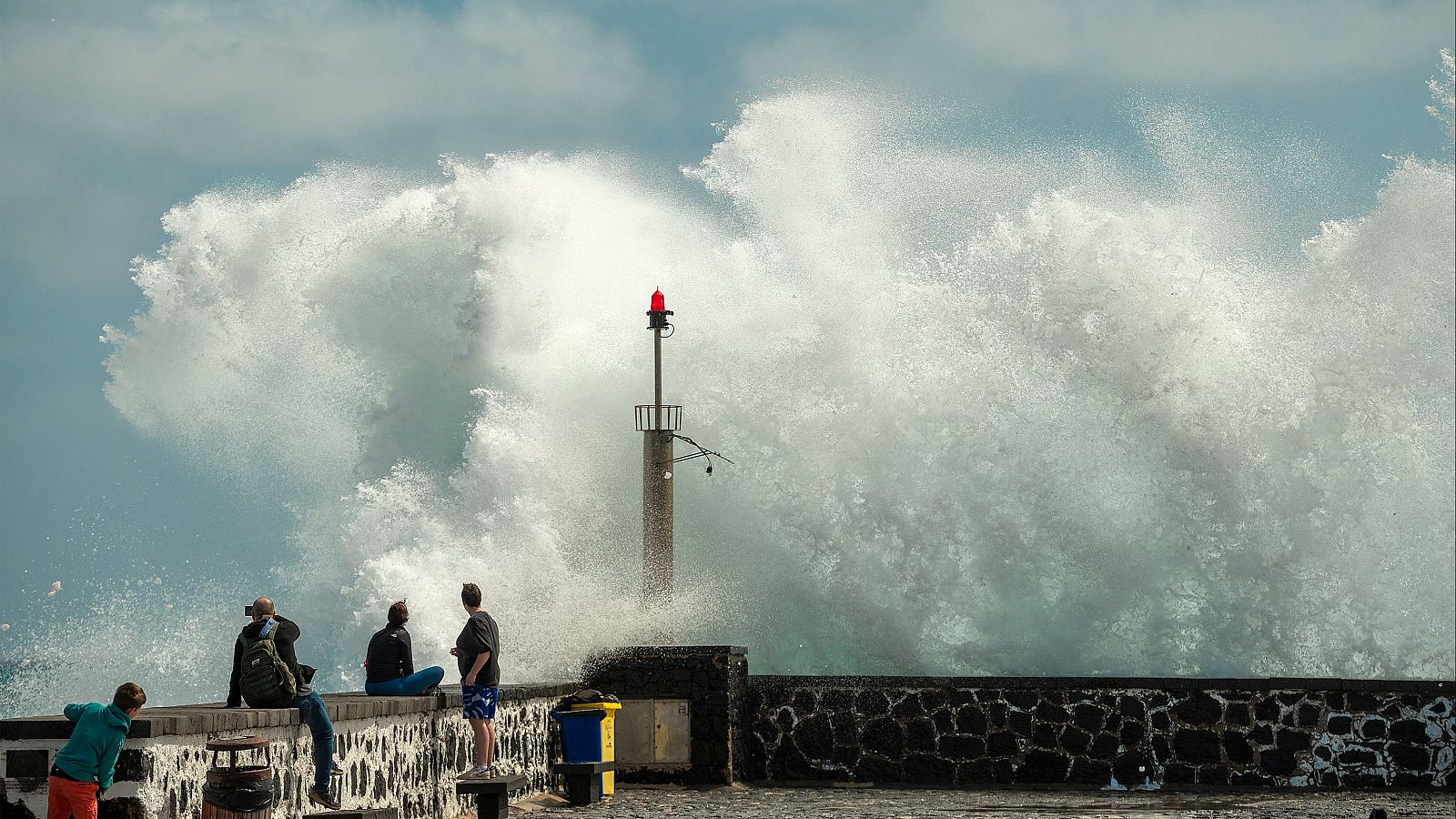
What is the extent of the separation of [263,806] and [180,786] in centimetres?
39

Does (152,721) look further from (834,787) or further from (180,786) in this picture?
(834,787)

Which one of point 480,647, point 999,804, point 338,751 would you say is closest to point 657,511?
point 999,804

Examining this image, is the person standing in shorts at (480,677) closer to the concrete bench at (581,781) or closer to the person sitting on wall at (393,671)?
the person sitting on wall at (393,671)

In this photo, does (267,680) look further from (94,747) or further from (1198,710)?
(1198,710)

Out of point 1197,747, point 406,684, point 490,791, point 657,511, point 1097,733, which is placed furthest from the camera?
point 657,511

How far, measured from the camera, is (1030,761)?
1353 cm

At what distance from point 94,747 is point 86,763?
68mm

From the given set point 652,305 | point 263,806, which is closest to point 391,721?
point 263,806

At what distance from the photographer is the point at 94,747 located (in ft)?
20.8

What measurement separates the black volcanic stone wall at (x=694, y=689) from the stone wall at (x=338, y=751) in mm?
728

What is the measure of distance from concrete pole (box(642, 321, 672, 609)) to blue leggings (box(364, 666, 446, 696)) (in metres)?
14.2

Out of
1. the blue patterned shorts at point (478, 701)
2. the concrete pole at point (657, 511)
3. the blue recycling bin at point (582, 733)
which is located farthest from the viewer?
the concrete pole at point (657, 511)

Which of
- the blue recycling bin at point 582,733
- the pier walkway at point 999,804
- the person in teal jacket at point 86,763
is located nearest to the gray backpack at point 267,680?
the person in teal jacket at point 86,763

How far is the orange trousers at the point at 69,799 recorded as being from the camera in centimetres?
631
